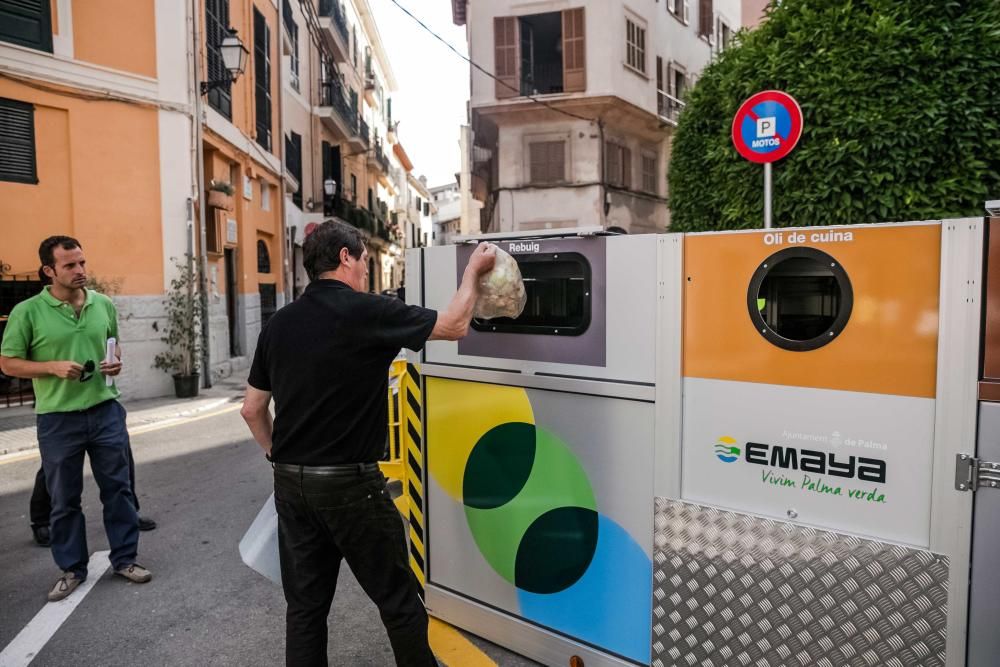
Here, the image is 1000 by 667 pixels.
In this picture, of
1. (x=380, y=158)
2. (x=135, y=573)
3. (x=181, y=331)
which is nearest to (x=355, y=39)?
(x=380, y=158)

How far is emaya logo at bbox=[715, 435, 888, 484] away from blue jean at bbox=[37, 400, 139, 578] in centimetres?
343

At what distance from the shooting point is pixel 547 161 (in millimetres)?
22516

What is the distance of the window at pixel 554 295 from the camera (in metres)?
2.88

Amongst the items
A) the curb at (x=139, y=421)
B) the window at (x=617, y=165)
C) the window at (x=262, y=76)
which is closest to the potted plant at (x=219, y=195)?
the curb at (x=139, y=421)

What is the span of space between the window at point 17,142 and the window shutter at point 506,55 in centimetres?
1461

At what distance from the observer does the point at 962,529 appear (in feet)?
7.00

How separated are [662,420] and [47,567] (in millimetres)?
3998

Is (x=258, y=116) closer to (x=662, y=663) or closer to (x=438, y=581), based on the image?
(x=438, y=581)

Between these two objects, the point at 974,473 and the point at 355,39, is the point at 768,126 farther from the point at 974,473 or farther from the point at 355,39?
the point at 355,39

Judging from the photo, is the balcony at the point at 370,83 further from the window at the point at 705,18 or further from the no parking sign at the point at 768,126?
the no parking sign at the point at 768,126

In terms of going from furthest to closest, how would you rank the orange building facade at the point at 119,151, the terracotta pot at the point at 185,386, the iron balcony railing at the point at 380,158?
the iron balcony railing at the point at 380,158 → the terracotta pot at the point at 185,386 → the orange building facade at the point at 119,151

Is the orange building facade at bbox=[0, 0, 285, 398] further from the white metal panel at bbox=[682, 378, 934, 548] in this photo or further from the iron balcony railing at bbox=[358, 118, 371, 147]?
the iron balcony railing at bbox=[358, 118, 371, 147]

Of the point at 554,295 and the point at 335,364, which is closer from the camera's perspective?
the point at 335,364

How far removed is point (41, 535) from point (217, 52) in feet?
36.7
